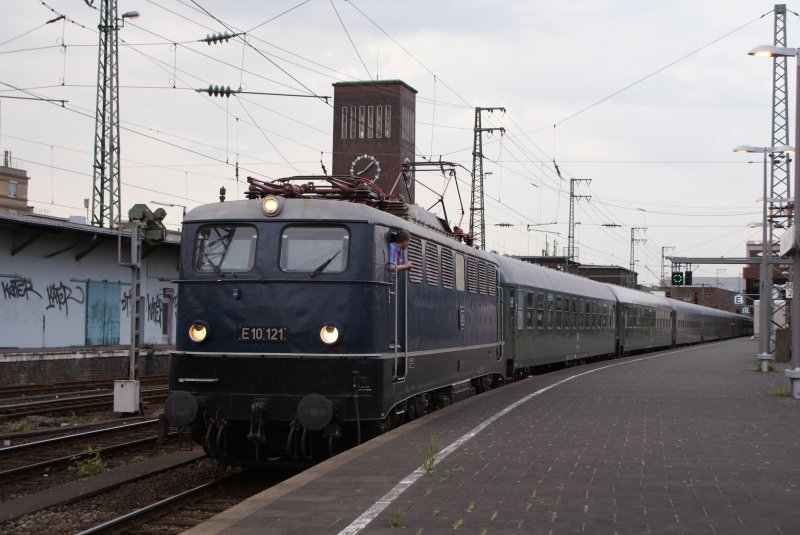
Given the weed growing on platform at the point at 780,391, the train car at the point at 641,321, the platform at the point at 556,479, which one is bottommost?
the weed growing on platform at the point at 780,391

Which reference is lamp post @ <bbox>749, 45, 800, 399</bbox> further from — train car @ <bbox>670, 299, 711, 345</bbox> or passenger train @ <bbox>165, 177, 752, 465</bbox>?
train car @ <bbox>670, 299, 711, 345</bbox>

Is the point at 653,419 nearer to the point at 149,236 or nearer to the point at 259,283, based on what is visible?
the point at 259,283

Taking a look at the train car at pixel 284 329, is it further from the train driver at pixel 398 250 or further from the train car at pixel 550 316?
the train car at pixel 550 316

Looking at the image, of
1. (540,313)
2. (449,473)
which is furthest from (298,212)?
(540,313)

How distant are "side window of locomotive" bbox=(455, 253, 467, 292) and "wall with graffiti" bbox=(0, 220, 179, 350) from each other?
13.9m

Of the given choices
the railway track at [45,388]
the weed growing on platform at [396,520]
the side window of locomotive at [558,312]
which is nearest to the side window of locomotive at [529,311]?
the side window of locomotive at [558,312]

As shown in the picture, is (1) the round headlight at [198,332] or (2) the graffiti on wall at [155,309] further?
(2) the graffiti on wall at [155,309]

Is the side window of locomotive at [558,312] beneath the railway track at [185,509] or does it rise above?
above

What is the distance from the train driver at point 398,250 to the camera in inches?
446

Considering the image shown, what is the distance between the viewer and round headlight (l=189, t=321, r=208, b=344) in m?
10.8

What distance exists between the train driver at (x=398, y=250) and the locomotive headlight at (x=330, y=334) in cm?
118

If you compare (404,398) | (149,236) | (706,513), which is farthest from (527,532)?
(149,236)

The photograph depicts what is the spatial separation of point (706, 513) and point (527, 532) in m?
1.55

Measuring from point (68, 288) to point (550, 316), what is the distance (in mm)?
15269
